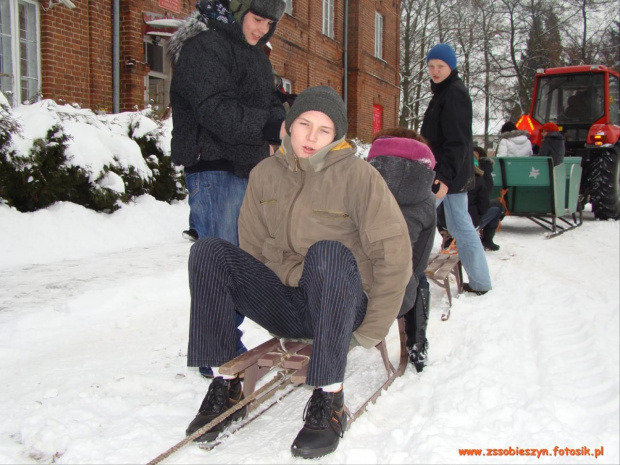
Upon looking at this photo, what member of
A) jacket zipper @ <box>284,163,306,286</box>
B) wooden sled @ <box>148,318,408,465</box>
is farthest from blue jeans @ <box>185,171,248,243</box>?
wooden sled @ <box>148,318,408,465</box>

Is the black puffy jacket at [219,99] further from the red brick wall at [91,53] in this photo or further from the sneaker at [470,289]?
the red brick wall at [91,53]

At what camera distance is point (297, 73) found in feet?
50.5

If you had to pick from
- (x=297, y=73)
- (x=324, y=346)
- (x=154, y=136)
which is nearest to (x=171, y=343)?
(x=324, y=346)

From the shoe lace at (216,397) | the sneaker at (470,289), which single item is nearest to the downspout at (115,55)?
the sneaker at (470,289)

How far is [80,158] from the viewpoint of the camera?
5707mm

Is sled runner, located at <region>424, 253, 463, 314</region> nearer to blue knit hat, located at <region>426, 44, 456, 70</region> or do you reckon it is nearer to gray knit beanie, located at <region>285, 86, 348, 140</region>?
blue knit hat, located at <region>426, 44, 456, 70</region>

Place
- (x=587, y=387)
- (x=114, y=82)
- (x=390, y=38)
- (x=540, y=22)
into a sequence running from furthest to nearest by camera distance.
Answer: (x=540, y=22) → (x=390, y=38) → (x=114, y=82) → (x=587, y=387)

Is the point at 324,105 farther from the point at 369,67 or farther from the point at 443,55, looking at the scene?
the point at 369,67

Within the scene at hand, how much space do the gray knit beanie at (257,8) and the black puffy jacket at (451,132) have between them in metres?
1.94

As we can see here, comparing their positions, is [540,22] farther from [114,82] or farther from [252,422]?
[252,422]

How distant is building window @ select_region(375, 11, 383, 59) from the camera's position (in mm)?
20578

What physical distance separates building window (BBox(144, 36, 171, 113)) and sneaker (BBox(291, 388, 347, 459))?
320 inches

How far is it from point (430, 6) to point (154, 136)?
29.4 m

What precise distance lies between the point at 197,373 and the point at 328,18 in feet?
53.6
